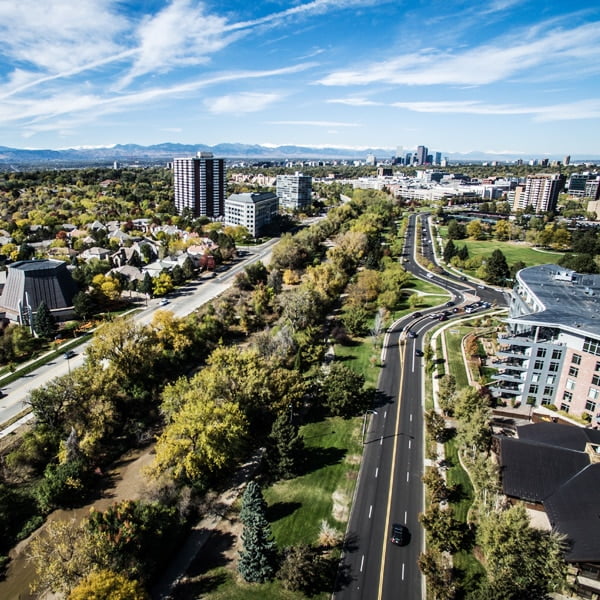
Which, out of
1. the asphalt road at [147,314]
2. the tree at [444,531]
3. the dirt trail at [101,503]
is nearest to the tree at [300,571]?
the tree at [444,531]

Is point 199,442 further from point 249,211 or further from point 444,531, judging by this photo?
point 249,211

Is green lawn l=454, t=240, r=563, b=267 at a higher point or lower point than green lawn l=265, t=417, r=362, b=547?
higher

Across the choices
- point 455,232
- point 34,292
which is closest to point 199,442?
point 34,292

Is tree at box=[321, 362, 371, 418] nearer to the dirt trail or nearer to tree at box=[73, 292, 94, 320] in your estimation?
the dirt trail

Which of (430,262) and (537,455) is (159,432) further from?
(430,262)

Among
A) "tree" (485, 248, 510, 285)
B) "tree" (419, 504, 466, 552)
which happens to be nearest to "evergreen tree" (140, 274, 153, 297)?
"tree" (419, 504, 466, 552)

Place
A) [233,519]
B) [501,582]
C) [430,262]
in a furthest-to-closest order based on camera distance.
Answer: [430,262] → [233,519] → [501,582]

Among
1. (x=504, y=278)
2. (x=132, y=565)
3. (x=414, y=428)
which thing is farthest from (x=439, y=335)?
(x=132, y=565)
